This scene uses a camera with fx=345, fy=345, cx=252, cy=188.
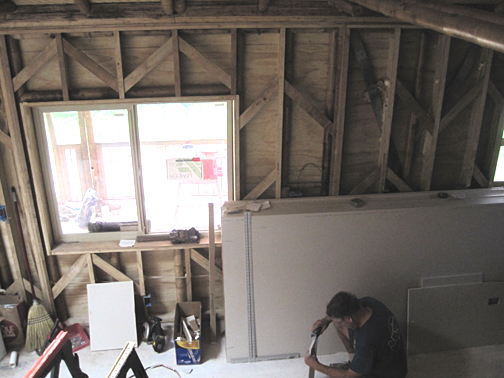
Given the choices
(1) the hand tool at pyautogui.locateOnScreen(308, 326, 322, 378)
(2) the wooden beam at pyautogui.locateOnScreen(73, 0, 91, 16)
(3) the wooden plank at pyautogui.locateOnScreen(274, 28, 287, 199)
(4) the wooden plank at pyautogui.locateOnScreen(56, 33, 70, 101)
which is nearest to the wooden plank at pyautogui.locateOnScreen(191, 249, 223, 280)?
(3) the wooden plank at pyautogui.locateOnScreen(274, 28, 287, 199)

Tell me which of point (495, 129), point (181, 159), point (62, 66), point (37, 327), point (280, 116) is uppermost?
point (62, 66)

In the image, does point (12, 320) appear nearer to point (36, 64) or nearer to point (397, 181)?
point (36, 64)

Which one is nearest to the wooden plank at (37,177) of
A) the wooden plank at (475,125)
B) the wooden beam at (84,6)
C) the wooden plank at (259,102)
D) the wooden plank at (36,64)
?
→ the wooden plank at (36,64)

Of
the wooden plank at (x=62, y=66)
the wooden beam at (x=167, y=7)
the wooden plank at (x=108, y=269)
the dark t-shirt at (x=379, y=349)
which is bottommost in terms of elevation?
the dark t-shirt at (x=379, y=349)

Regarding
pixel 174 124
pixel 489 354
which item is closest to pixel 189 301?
pixel 174 124

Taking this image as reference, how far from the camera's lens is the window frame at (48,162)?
282cm

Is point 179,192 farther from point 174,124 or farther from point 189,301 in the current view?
point 189,301

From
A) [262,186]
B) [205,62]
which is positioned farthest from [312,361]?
[205,62]

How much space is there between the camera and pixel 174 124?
9.73ft

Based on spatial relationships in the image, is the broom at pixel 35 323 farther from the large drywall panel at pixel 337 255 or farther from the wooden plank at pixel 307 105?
the wooden plank at pixel 307 105

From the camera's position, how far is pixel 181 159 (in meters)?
3.03

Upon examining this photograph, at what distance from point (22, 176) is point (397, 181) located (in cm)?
329

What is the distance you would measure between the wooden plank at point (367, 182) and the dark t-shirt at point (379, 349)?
120 centimetres

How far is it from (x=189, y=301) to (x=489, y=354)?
8.78 ft
